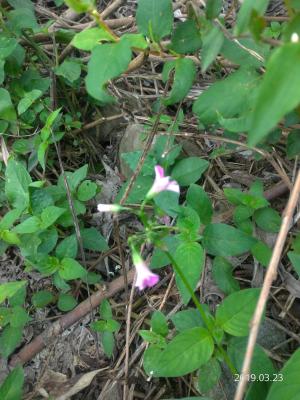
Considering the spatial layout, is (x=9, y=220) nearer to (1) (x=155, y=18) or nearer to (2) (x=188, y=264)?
(2) (x=188, y=264)

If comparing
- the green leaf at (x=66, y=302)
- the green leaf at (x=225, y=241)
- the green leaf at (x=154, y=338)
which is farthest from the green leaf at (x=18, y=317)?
the green leaf at (x=225, y=241)

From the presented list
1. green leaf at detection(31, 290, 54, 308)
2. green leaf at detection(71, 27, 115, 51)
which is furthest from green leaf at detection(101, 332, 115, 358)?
green leaf at detection(71, 27, 115, 51)

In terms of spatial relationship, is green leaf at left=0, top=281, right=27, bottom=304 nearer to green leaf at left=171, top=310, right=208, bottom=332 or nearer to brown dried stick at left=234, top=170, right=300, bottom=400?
green leaf at left=171, top=310, right=208, bottom=332

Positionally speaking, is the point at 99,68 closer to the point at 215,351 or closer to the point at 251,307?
the point at 251,307

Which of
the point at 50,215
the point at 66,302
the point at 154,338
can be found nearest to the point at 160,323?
the point at 154,338

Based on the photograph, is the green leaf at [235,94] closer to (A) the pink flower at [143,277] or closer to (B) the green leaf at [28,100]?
(A) the pink flower at [143,277]

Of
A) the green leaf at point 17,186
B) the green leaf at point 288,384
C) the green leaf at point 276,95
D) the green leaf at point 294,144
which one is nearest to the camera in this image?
the green leaf at point 276,95
